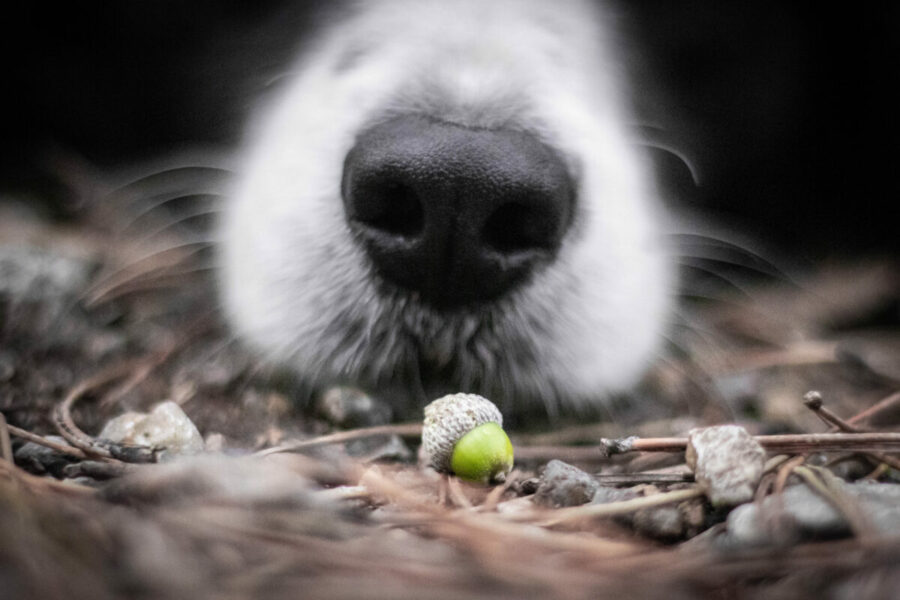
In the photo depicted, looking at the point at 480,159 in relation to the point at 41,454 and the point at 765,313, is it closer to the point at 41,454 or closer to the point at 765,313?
the point at 41,454

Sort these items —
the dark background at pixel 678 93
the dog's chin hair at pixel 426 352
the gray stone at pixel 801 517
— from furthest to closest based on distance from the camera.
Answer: the dark background at pixel 678 93, the dog's chin hair at pixel 426 352, the gray stone at pixel 801 517

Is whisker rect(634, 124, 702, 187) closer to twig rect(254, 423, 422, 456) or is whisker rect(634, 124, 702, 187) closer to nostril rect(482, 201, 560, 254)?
nostril rect(482, 201, 560, 254)

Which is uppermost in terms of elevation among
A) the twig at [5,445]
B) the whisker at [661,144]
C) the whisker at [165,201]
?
the whisker at [661,144]

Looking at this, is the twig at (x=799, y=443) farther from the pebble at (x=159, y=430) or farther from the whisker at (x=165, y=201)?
the whisker at (x=165, y=201)

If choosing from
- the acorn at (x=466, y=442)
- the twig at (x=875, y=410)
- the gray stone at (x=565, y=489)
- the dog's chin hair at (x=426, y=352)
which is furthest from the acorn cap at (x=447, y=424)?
the twig at (x=875, y=410)

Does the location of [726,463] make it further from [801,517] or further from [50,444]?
[50,444]

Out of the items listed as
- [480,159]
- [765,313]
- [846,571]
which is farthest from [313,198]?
[765,313]

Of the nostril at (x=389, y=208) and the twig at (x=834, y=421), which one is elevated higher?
the nostril at (x=389, y=208)

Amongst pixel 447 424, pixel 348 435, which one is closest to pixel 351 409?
pixel 348 435
